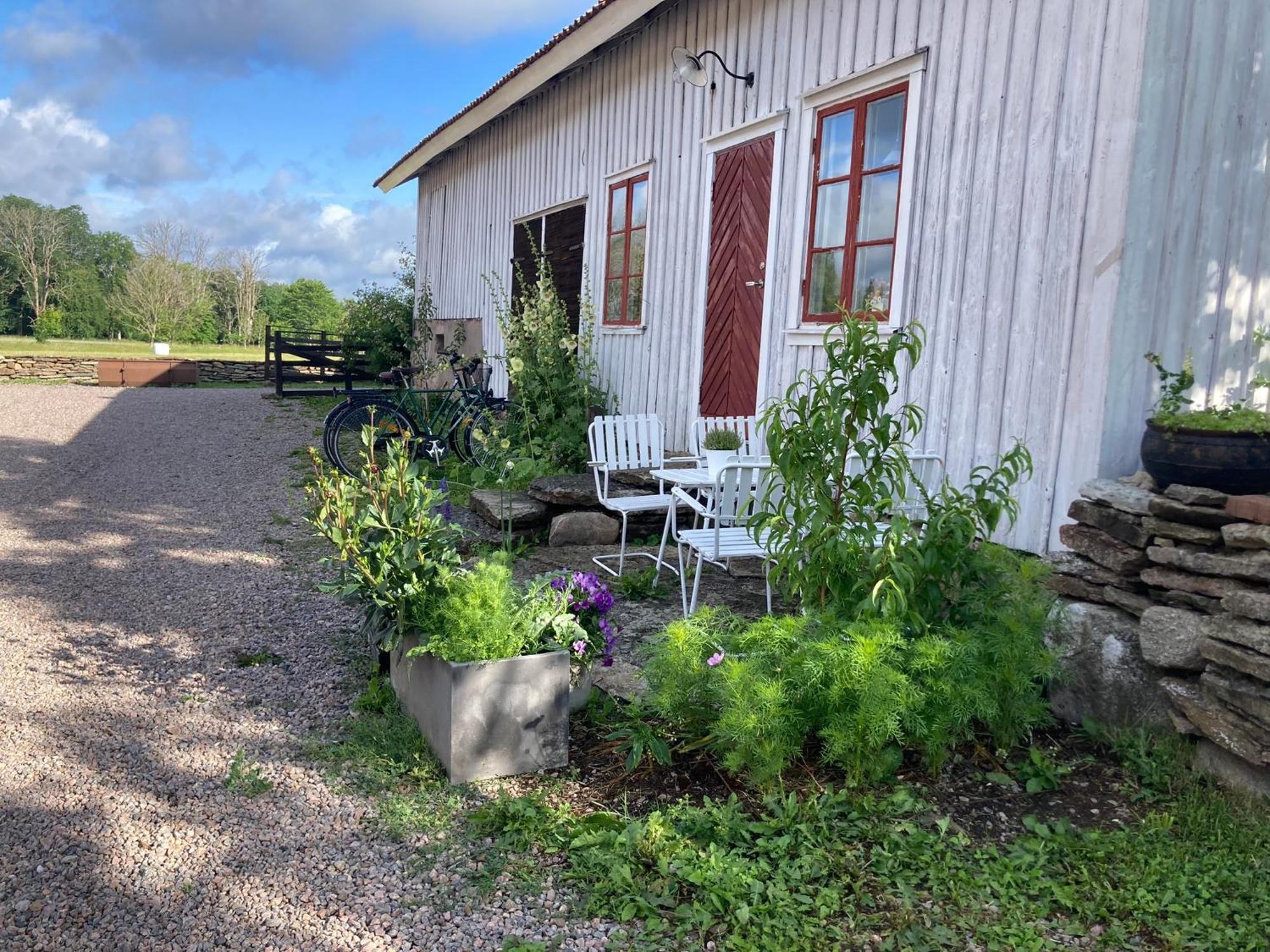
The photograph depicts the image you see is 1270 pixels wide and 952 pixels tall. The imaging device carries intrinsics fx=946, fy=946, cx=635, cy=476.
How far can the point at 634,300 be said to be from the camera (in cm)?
806

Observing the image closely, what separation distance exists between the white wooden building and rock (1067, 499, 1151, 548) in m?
0.40

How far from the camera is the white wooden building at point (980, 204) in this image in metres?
3.92

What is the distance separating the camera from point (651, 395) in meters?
7.67

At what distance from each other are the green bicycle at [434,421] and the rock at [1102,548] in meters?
5.04

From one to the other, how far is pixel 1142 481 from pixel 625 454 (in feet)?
9.50

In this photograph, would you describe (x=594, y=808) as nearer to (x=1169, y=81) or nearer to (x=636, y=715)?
(x=636, y=715)

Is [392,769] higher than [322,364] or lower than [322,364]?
lower

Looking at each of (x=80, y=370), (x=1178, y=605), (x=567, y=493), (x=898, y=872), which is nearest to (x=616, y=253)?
(x=567, y=493)

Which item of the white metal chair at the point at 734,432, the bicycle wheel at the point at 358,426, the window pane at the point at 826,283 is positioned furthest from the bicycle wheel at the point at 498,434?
the window pane at the point at 826,283

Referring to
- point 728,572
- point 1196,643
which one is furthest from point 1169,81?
point 728,572

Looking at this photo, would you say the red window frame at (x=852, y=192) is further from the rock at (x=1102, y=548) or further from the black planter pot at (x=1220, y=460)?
the black planter pot at (x=1220, y=460)

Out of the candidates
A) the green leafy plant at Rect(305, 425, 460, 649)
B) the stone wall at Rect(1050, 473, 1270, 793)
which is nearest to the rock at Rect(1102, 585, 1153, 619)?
the stone wall at Rect(1050, 473, 1270, 793)

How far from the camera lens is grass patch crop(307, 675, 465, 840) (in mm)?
2678

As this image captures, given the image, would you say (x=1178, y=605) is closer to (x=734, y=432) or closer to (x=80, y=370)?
(x=734, y=432)
